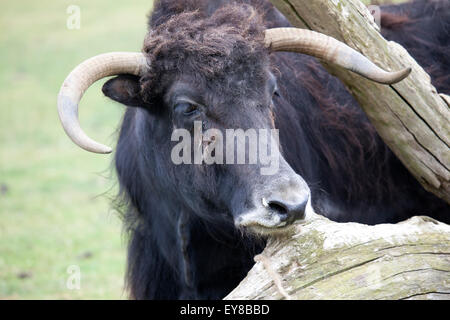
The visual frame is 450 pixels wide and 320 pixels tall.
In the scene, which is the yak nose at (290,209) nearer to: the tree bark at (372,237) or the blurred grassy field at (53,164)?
the tree bark at (372,237)

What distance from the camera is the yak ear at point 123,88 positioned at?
16.3 feet

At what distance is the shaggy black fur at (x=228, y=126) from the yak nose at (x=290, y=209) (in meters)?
0.28

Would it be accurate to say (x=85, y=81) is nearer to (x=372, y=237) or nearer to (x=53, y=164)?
(x=372, y=237)

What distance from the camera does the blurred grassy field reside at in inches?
356

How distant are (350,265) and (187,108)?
169 cm

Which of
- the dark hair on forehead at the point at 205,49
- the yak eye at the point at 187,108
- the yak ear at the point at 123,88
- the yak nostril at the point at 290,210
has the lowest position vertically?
the yak nostril at the point at 290,210

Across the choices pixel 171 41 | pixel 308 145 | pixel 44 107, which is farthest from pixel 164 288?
pixel 44 107

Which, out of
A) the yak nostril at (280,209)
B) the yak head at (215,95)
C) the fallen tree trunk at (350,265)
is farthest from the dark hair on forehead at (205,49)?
the fallen tree trunk at (350,265)

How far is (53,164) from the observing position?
14844 mm

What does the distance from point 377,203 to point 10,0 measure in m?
29.3

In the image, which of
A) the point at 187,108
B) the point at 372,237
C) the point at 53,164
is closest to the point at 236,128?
the point at 187,108

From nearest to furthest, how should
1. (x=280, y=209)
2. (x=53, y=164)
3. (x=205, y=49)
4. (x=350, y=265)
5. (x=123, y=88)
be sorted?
1. (x=350, y=265)
2. (x=280, y=209)
3. (x=205, y=49)
4. (x=123, y=88)
5. (x=53, y=164)

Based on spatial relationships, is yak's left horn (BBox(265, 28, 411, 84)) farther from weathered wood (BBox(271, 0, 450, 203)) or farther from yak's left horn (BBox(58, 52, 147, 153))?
yak's left horn (BBox(58, 52, 147, 153))
